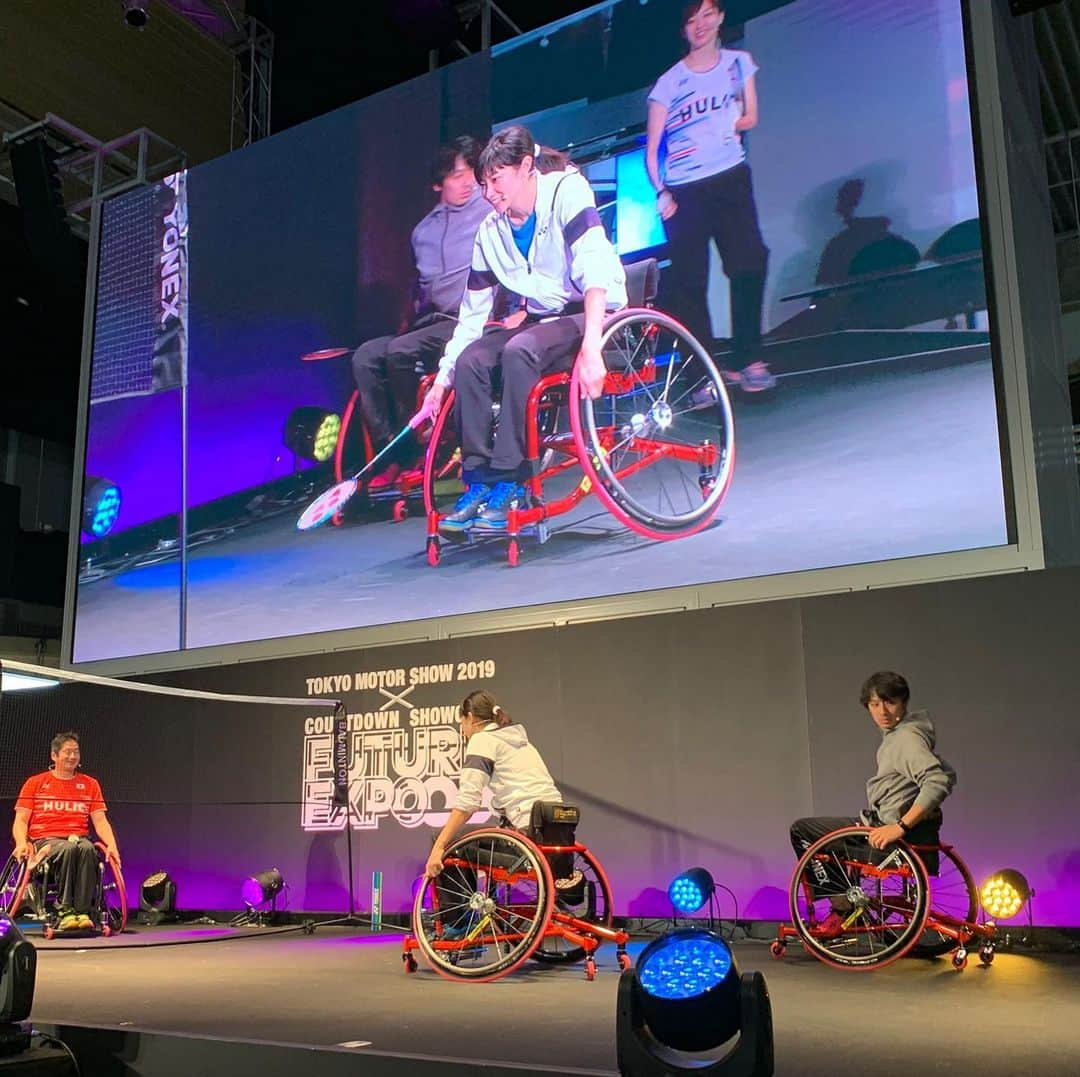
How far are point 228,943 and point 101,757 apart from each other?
209cm

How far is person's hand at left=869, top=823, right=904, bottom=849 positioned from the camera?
13.4 feet

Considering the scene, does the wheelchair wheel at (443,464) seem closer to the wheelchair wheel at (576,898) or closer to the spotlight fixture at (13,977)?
the wheelchair wheel at (576,898)

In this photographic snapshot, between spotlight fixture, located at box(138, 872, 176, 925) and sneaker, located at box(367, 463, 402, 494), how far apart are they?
277cm

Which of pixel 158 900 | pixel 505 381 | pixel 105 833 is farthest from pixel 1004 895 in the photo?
pixel 158 900

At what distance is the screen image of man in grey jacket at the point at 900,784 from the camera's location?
4.21 metres

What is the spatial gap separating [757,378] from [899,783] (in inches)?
97.9

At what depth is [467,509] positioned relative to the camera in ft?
22.6

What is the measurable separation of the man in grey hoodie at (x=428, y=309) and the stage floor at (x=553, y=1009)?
345cm

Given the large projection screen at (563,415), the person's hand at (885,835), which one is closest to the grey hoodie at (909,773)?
the person's hand at (885,835)

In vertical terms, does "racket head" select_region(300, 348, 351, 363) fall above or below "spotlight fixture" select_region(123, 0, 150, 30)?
below

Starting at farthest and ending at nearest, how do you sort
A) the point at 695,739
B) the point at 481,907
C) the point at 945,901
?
the point at 695,739 < the point at 945,901 < the point at 481,907

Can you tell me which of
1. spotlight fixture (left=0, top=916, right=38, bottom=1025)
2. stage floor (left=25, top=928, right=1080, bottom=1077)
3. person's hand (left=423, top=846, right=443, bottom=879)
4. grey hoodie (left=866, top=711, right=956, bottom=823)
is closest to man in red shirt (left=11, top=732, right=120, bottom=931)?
stage floor (left=25, top=928, right=1080, bottom=1077)

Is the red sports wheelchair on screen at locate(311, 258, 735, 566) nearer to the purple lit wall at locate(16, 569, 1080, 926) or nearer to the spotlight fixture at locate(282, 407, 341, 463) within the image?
the purple lit wall at locate(16, 569, 1080, 926)

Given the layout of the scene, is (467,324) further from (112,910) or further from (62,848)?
(112,910)
